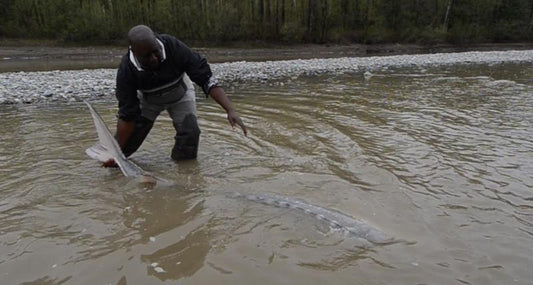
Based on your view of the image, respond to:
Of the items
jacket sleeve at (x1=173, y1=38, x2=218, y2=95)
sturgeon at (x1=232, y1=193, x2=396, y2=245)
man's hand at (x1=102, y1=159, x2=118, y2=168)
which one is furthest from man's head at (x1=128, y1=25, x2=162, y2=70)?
sturgeon at (x1=232, y1=193, x2=396, y2=245)

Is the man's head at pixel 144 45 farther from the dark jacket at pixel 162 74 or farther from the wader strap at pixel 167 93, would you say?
the wader strap at pixel 167 93

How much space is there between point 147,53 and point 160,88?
0.88 meters

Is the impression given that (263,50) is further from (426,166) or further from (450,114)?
(426,166)

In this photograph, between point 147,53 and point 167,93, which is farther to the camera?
point 167,93

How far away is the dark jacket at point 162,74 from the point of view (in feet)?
15.6

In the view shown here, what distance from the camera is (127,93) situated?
487cm

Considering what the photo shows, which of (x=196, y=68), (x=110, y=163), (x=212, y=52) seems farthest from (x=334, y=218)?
(x=212, y=52)

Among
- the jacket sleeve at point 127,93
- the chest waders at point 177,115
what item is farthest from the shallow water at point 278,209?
the jacket sleeve at point 127,93

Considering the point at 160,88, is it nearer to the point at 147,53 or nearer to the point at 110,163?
the point at 147,53

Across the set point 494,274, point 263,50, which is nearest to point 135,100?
point 494,274

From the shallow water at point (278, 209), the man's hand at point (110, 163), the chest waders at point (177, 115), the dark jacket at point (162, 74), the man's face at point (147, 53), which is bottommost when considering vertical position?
the shallow water at point (278, 209)

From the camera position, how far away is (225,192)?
177 inches

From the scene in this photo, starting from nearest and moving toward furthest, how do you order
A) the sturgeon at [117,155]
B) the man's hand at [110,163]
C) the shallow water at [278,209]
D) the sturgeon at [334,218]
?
the shallow water at [278,209]
the sturgeon at [334,218]
the sturgeon at [117,155]
the man's hand at [110,163]

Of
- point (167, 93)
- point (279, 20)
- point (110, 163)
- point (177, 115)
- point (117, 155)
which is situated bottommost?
point (110, 163)
